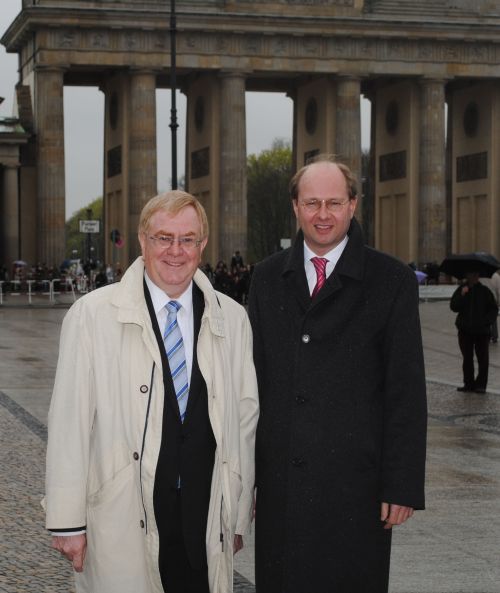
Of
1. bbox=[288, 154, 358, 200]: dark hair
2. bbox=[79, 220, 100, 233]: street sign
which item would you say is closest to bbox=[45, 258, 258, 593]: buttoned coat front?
bbox=[288, 154, 358, 200]: dark hair

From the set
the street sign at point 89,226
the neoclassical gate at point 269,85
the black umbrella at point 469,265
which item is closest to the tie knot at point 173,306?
the black umbrella at point 469,265

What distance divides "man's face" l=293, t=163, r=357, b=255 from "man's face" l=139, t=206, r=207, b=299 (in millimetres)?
576

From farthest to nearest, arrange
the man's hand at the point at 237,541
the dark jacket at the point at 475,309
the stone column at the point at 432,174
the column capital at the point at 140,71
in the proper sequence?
1. the stone column at the point at 432,174
2. the column capital at the point at 140,71
3. the dark jacket at the point at 475,309
4. the man's hand at the point at 237,541

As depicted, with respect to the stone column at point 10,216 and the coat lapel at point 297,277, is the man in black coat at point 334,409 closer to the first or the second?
the coat lapel at point 297,277

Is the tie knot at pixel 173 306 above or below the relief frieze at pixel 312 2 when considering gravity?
below

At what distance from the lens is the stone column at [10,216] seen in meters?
67.0

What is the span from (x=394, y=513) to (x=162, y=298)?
1.29 m

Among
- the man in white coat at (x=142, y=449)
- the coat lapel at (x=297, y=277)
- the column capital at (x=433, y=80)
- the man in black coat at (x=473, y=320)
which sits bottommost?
the man in black coat at (x=473, y=320)

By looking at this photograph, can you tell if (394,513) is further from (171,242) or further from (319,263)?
(171,242)

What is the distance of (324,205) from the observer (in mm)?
6332

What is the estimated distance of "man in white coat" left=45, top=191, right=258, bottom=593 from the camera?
5.72m

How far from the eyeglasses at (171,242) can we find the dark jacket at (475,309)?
1633 cm

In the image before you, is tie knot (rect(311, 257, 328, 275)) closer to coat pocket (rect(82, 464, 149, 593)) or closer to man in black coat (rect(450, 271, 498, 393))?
coat pocket (rect(82, 464, 149, 593))

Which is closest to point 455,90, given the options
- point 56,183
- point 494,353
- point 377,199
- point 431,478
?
point 377,199
